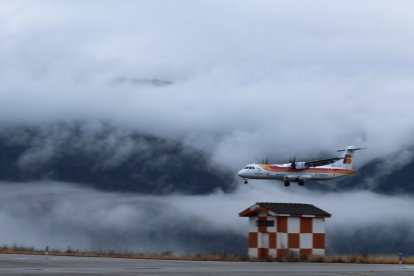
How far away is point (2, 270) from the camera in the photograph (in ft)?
124

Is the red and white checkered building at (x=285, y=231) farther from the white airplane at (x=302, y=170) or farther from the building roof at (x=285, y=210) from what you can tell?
the white airplane at (x=302, y=170)

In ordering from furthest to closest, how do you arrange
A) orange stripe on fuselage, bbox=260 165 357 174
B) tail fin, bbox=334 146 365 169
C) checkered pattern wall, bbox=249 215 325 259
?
tail fin, bbox=334 146 365 169, orange stripe on fuselage, bbox=260 165 357 174, checkered pattern wall, bbox=249 215 325 259

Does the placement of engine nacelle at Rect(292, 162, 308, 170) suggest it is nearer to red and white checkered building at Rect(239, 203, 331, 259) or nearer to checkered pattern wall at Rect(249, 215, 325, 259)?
red and white checkered building at Rect(239, 203, 331, 259)

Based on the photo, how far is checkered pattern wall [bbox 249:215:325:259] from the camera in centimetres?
6475

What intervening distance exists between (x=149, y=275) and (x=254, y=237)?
31.9 meters

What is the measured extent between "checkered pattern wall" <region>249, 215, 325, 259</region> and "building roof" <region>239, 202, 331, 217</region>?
0.39 m

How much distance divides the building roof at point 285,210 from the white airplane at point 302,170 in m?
50.5

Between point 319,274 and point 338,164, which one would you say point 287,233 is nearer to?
point 319,274

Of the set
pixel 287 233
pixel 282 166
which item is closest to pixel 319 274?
pixel 287 233

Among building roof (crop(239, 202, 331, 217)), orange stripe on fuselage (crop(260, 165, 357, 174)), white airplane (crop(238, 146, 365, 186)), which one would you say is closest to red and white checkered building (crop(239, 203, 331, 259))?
building roof (crop(239, 202, 331, 217))

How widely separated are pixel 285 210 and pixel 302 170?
72481mm

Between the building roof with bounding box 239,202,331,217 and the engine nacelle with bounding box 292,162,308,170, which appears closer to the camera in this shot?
the building roof with bounding box 239,202,331,217

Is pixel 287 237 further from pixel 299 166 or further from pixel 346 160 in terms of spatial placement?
pixel 346 160

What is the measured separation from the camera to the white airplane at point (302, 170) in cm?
12769
